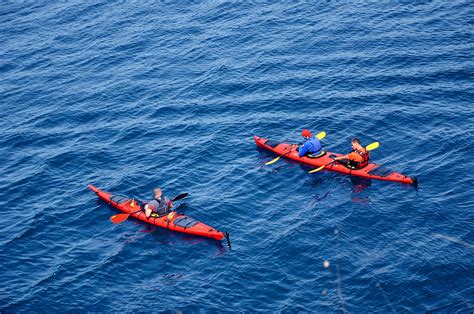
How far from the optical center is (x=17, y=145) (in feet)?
150

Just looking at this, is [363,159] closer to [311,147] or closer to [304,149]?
[311,147]

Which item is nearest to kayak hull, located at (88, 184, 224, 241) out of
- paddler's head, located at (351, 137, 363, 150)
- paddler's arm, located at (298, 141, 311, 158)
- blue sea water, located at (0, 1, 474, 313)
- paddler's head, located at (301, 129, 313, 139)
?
blue sea water, located at (0, 1, 474, 313)

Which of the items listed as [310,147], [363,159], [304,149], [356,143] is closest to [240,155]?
[304,149]

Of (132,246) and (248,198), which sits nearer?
(132,246)

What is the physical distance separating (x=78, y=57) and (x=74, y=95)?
9065mm

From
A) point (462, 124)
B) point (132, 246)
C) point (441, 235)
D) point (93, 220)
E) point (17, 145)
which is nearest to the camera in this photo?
point (441, 235)

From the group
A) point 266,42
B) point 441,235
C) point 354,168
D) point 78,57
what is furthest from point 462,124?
point 78,57

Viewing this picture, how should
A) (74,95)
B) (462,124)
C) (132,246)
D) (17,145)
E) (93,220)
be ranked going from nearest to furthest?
1. (132,246)
2. (93,220)
3. (462,124)
4. (17,145)
5. (74,95)

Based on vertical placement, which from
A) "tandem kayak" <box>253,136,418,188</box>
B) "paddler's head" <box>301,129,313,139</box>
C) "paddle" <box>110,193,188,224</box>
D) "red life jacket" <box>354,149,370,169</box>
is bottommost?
"tandem kayak" <box>253,136,418,188</box>

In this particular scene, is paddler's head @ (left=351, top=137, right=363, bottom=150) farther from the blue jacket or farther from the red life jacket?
the blue jacket

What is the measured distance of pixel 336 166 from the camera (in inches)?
1476

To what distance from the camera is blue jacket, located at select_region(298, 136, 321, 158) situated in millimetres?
38094

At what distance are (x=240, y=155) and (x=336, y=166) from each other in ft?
23.7

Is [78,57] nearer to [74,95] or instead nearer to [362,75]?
[74,95]
